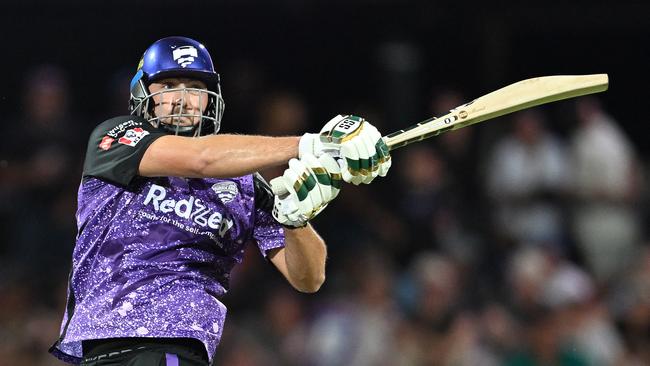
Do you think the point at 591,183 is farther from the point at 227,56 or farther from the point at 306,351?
the point at 227,56

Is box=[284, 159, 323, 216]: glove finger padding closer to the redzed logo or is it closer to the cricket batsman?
the cricket batsman

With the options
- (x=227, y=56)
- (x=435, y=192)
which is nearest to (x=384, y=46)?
(x=227, y=56)

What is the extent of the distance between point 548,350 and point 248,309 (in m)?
2.54

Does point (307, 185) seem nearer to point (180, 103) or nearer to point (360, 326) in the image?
point (180, 103)

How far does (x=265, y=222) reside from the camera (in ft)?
16.9

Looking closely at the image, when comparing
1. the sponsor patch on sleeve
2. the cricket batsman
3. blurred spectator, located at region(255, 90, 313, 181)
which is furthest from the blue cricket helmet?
blurred spectator, located at region(255, 90, 313, 181)

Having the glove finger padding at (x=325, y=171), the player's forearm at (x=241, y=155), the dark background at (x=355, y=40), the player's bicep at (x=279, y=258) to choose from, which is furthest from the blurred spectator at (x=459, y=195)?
the player's forearm at (x=241, y=155)

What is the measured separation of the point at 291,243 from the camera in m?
5.04

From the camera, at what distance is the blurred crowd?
→ 30.3 ft

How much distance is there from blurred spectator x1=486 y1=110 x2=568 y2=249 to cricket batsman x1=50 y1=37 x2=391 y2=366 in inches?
224

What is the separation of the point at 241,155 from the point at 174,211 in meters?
0.53

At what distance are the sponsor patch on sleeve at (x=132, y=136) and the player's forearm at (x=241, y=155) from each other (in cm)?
33

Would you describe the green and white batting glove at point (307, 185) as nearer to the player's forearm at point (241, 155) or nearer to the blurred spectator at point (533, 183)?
→ the player's forearm at point (241, 155)

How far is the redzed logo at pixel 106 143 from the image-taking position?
4.64 meters
